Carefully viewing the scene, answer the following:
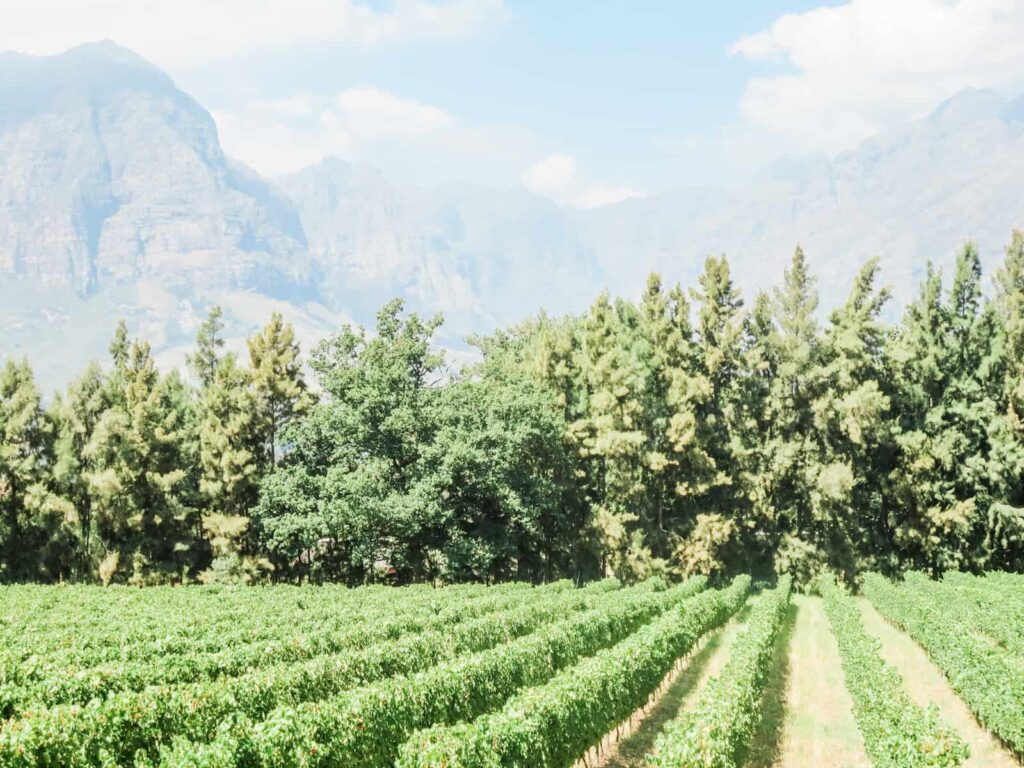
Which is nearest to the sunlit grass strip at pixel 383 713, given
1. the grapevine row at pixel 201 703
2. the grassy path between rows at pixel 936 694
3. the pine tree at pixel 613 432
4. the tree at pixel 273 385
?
the grapevine row at pixel 201 703

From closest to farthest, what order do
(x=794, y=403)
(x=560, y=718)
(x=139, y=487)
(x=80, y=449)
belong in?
1. (x=560, y=718)
2. (x=139, y=487)
3. (x=80, y=449)
4. (x=794, y=403)

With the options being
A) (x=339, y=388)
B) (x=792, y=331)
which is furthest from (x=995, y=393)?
(x=339, y=388)

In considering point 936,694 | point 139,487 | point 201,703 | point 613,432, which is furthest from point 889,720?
point 139,487

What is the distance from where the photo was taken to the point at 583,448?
49.4m

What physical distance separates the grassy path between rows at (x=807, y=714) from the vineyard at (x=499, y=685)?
0.08 meters

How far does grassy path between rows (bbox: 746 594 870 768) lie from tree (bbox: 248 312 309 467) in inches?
1347

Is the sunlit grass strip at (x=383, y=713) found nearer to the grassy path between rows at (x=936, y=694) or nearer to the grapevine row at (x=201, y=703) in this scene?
the grapevine row at (x=201, y=703)

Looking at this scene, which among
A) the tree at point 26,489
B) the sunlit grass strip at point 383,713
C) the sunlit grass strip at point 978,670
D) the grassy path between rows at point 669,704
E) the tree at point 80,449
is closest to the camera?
the sunlit grass strip at point 383,713

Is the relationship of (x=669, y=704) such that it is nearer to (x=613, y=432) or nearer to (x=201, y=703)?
(x=201, y=703)

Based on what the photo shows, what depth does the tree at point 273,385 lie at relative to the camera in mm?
48594

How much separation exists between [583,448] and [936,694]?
2989 cm

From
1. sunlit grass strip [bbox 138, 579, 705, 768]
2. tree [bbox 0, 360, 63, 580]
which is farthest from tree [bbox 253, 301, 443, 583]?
sunlit grass strip [bbox 138, 579, 705, 768]

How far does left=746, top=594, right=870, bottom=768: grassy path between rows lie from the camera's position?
648 inches

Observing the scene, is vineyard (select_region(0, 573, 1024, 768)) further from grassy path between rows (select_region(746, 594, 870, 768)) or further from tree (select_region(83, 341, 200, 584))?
tree (select_region(83, 341, 200, 584))
